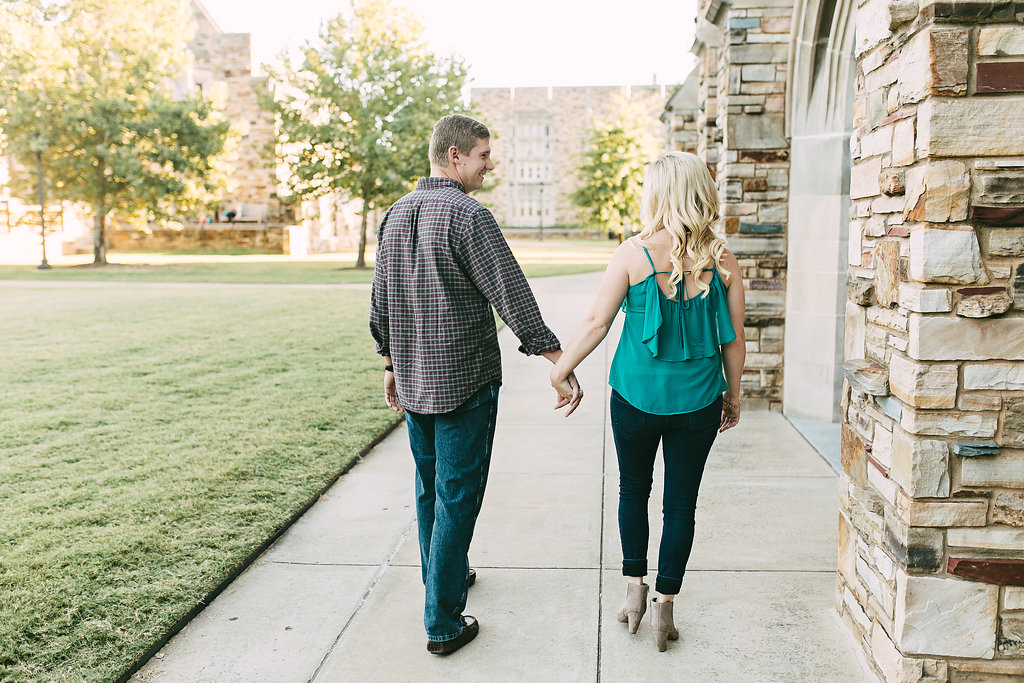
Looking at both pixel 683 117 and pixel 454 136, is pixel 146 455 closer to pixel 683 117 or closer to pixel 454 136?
pixel 454 136

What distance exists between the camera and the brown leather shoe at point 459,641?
10.7 ft

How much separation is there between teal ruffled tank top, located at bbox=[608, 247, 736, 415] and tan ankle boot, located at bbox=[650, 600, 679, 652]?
753mm

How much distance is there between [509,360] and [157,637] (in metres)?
7.21

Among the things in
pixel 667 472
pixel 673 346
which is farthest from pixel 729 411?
pixel 673 346

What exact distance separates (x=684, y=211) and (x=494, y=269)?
0.68m

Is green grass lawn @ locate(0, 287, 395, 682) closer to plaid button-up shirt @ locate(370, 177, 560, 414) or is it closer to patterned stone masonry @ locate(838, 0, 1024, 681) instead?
plaid button-up shirt @ locate(370, 177, 560, 414)

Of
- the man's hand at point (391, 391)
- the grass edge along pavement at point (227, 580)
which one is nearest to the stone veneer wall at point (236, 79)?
the grass edge along pavement at point (227, 580)

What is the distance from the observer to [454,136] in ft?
10.3

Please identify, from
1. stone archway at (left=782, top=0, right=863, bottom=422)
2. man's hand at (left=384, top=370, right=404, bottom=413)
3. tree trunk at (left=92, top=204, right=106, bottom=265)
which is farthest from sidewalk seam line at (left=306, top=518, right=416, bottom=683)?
tree trunk at (left=92, top=204, right=106, bottom=265)

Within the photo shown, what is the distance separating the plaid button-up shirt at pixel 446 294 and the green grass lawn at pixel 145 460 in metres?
1.49

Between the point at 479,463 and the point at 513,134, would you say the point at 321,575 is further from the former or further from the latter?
the point at 513,134

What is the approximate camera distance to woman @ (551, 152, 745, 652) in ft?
9.92

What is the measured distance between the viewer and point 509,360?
1039 centimetres

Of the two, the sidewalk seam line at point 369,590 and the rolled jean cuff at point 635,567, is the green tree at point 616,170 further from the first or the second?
the rolled jean cuff at point 635,567
